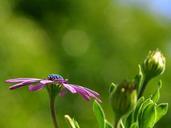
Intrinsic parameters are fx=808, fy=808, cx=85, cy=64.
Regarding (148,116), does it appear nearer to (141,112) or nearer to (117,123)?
(141,112)

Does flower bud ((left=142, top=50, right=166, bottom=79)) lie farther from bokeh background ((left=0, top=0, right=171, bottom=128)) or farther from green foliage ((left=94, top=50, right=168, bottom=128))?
bokeh background ((left=0, top=0, right=171, bottom=128))

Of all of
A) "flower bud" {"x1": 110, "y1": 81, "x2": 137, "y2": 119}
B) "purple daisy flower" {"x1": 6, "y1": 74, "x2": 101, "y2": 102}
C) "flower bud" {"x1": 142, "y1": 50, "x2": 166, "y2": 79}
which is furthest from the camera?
"flower bud" {"x1": 142, "y1": 50, "x2": 166, "y2": 79}

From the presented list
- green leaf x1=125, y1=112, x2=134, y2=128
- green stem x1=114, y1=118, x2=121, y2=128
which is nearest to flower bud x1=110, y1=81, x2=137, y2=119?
green stem x1=114, y1=118, x2=121, y2=128

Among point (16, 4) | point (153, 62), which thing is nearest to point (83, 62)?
point (16, 4)

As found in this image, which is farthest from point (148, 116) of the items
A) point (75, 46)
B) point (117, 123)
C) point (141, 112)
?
point (75, 46)

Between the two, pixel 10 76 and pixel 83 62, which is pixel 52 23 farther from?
pixel 10 76
